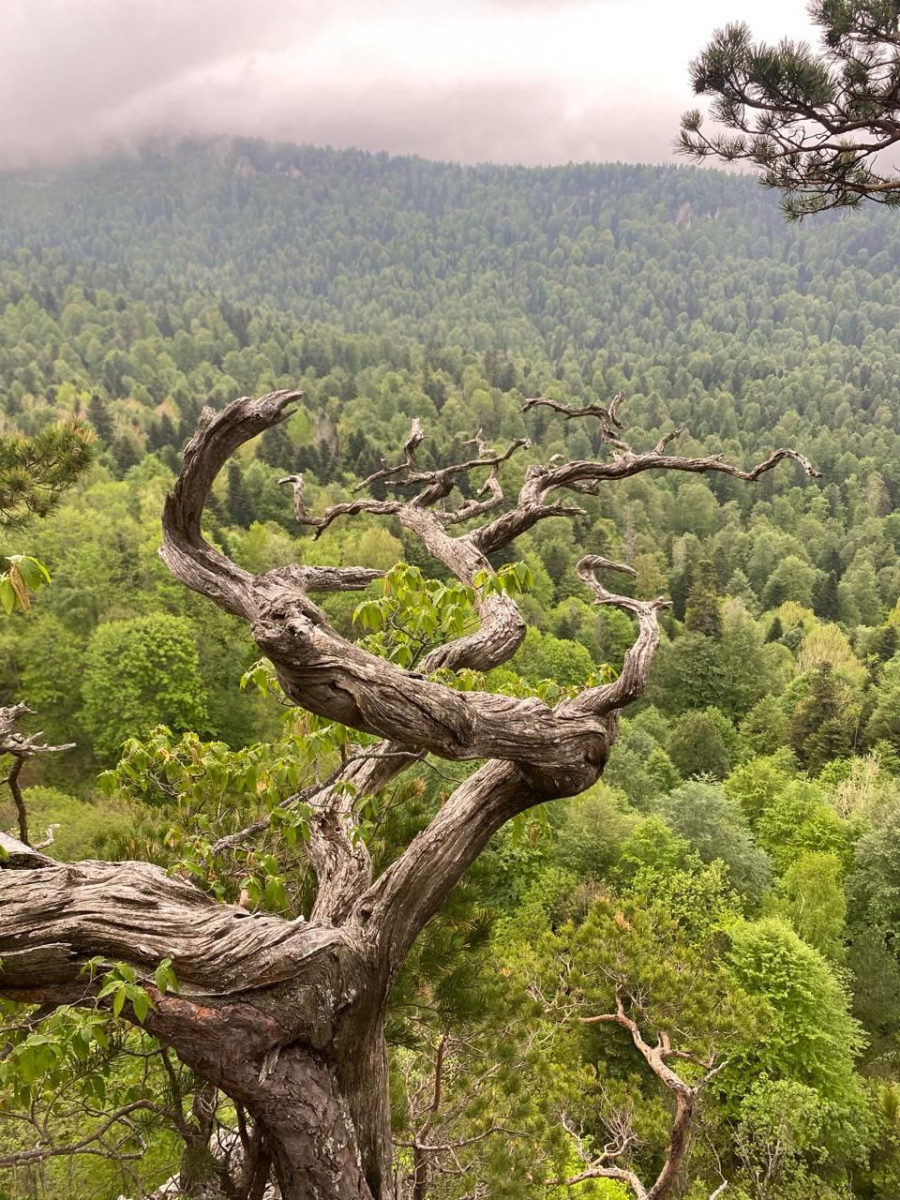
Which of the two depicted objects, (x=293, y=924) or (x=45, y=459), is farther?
(x=45, y=459)

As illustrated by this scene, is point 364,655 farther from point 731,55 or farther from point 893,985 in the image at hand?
point 893,985

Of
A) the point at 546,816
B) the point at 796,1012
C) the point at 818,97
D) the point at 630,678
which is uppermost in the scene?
the point at 818,97

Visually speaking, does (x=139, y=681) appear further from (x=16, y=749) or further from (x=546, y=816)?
(x=16, y=749)

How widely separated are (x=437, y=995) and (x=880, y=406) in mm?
142164

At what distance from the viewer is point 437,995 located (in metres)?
5.26

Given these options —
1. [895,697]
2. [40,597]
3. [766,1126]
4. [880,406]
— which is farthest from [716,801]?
[880,406]

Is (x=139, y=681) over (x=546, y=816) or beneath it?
beneath

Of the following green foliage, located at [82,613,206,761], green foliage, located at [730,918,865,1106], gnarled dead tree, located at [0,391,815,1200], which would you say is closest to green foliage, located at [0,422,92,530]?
gnarled dead tree, located at [0,391,815,1200]

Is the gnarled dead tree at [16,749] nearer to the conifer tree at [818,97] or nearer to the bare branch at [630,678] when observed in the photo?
A: the bare branch at [630,678]

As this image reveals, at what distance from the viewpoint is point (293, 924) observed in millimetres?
3141

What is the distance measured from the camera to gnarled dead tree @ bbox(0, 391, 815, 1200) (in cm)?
285

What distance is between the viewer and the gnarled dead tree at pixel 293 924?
2848 millimetres

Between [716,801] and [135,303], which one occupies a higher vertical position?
[135,303]

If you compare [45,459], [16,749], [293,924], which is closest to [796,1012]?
[293,924]
